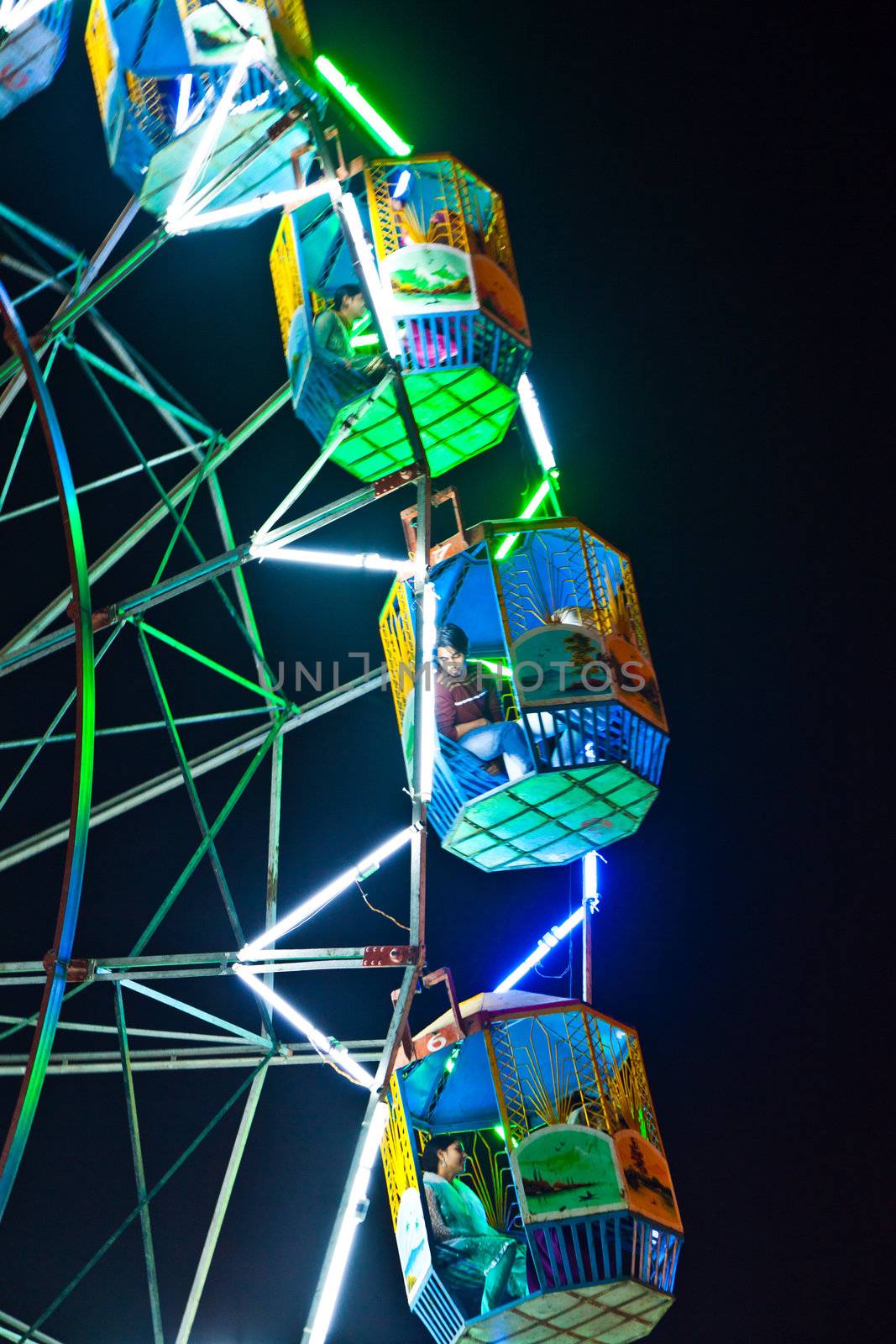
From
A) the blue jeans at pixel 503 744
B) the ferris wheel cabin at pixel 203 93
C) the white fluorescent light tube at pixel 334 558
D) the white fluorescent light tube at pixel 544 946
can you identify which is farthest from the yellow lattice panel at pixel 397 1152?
the ferris wheel cabin at pixel 203 93

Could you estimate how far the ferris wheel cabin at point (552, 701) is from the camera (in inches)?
391

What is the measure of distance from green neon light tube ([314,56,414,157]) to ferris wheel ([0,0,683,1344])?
0.08 ft

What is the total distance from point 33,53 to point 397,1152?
886 centimetres

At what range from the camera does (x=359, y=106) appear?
41.0 ft

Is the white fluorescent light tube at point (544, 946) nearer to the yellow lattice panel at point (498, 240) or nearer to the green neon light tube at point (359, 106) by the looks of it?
the yellow lattice panel at point (498, 240)

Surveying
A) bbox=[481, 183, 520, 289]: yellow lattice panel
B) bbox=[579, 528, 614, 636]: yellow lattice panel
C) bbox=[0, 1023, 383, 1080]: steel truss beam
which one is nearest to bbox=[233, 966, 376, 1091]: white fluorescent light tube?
bbox=[0, 1023, 383, 1080]: steel truss beam

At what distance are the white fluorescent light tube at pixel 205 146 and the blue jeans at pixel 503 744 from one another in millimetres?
4816

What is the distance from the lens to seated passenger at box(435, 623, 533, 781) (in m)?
10.2

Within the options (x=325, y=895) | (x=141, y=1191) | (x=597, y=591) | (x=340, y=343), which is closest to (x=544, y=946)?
(x=325, y=895)

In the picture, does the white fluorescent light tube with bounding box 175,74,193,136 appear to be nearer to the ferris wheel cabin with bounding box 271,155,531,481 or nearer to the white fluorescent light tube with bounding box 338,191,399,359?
the ferris wheel cabin with bounding box 271,155,531,481

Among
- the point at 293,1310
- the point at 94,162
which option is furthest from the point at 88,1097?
the point at 94,162

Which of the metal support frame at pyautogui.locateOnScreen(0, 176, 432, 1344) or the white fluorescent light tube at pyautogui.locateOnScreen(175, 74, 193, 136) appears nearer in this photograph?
the metal support frame at pyautogui.locateOnScreen(0, 176, 432, 1344)

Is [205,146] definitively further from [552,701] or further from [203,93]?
A: [552,701]

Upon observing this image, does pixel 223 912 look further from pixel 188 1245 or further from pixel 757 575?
pixel 757 575
